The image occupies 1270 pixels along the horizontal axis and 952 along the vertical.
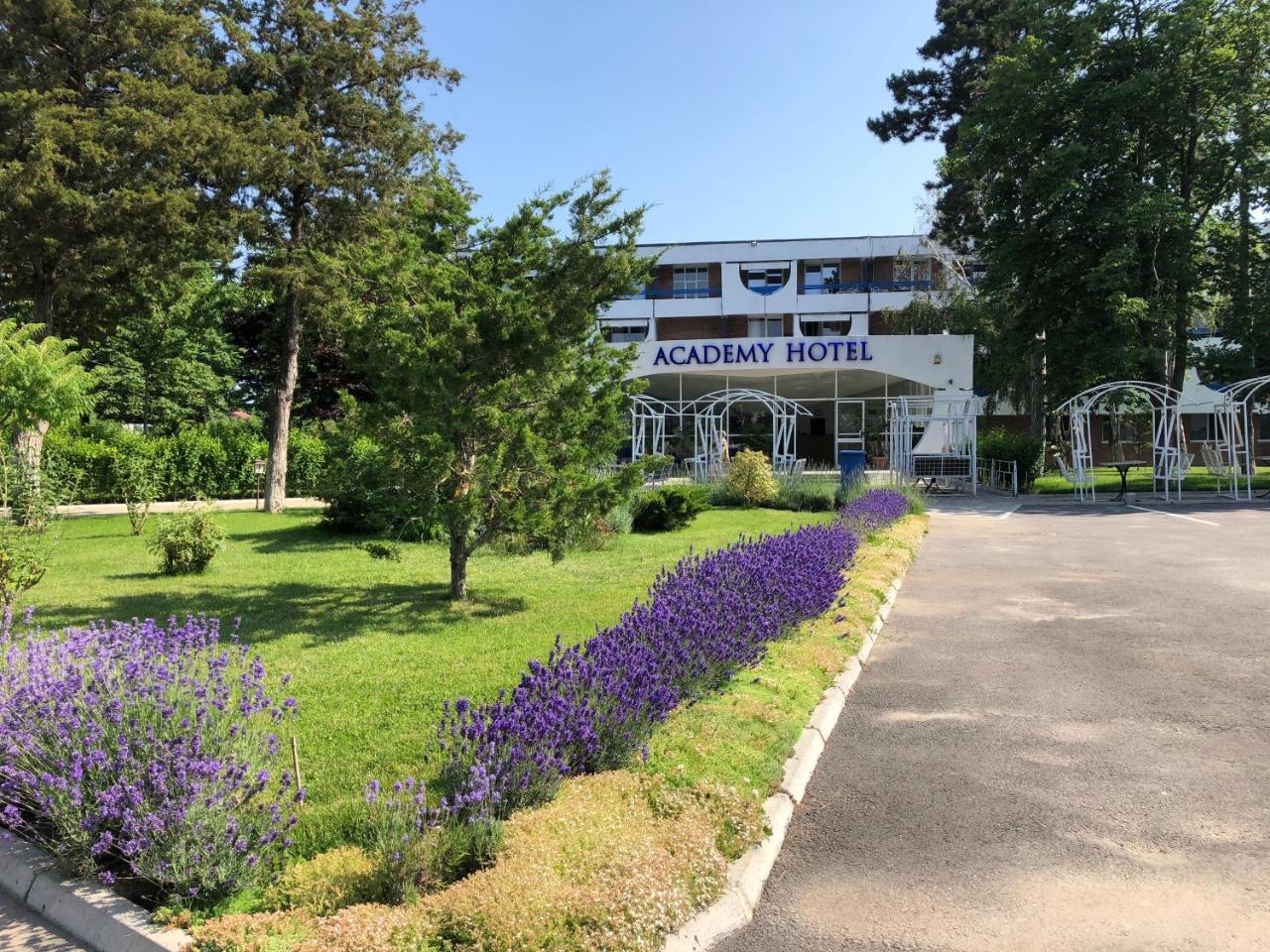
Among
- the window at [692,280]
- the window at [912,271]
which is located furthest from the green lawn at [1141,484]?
the window at [692,280]

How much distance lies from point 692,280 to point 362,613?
39492 mm

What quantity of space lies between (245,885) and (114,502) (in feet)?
68.2

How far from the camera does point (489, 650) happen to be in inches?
245

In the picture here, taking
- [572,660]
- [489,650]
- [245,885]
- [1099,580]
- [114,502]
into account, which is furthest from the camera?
[114,502]

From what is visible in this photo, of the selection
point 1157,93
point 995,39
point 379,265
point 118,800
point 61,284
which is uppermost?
point 995,39

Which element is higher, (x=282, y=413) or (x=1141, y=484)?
(x=282, y=413)

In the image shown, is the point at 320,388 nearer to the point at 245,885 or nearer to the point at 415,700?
the point at 415,700

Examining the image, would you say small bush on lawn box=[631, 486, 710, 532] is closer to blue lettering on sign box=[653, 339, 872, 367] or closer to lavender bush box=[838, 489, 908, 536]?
lavender bush box=[838, 489, 908, 536]

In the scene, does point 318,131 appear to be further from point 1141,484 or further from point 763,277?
point 763,277

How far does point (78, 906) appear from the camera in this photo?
285 centimetres

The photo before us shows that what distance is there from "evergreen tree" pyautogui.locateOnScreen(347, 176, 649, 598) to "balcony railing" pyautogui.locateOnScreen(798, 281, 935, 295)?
37.6 m

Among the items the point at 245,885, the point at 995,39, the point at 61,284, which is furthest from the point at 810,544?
the point at 995,39

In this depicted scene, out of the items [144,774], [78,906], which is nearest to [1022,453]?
[144,774]

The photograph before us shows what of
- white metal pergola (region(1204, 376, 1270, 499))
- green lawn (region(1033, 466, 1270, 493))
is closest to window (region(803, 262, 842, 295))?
green lawn (region(1033, 466, 1270, 493))
